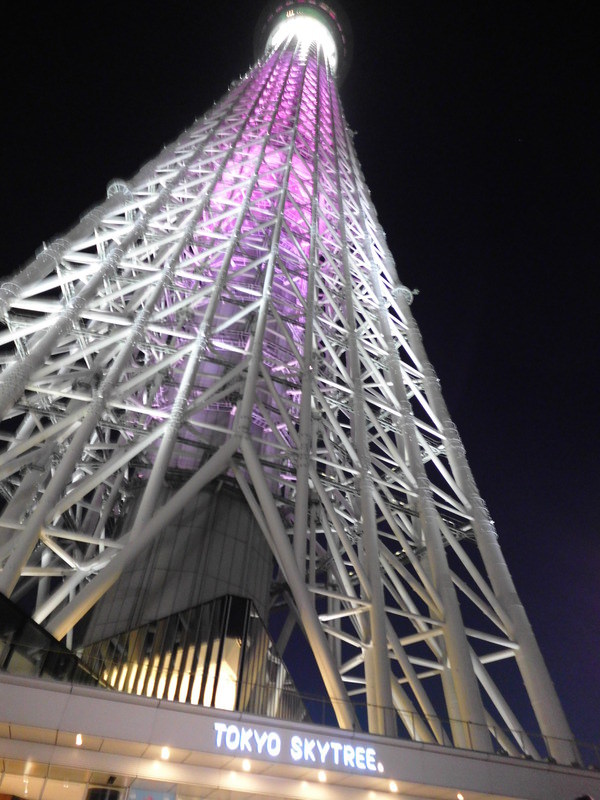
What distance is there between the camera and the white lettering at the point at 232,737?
11188 millimetres

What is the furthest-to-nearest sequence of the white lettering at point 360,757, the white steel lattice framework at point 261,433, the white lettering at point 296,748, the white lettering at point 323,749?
the white steel lattice framework at point 261,433, the white lettering at point 360,757, the white lettering at point 323,749, the white lettering at point 296,748

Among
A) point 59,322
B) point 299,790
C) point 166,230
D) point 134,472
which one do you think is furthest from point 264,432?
point 299,790

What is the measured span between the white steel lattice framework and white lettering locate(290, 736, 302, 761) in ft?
7.77

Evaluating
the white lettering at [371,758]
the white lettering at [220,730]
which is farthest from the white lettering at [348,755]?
the white lettering at [220,730]

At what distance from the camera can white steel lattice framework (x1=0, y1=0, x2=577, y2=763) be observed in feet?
Answer: 53.2

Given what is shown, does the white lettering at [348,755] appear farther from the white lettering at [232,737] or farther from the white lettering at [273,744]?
the white lettering at [232,737]

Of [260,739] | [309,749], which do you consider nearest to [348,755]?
[309,749]

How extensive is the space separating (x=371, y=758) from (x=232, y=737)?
114 inches

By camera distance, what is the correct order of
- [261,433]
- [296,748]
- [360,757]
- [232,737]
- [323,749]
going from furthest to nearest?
[261,433] → [360,757] → [323,749] → [296,748] → [232,737]

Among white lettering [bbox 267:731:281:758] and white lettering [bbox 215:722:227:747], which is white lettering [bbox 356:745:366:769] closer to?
white lettering [bbox 267:731:281:758]

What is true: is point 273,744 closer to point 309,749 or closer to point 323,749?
point 309,749

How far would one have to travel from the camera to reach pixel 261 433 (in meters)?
26.3

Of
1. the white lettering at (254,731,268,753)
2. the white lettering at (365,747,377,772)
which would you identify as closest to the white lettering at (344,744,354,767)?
the white lettering at (365,747,377,772)

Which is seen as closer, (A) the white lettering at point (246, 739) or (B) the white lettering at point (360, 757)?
(A) the white lettering at point (246, 739)
